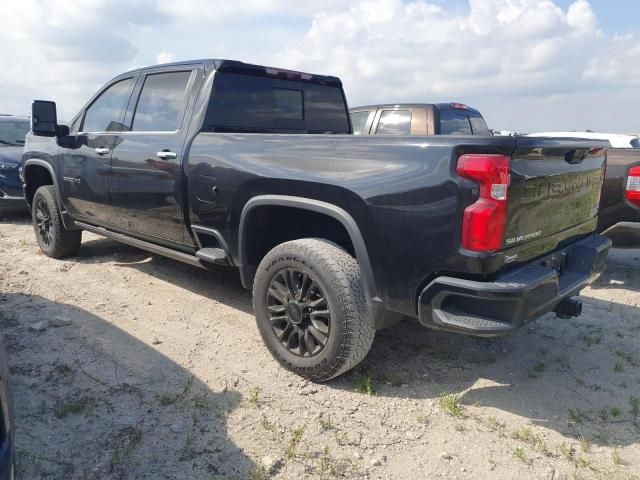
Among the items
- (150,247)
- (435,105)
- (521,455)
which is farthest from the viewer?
(435,105)

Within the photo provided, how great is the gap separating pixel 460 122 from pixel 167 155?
518 centimetres

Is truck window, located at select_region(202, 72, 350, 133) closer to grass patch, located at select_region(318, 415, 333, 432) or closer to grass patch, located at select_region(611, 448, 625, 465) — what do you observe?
grass patch, located at select_region(318, 415, 333, 432)

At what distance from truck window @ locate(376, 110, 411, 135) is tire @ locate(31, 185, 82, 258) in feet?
14.7

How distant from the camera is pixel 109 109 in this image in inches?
186

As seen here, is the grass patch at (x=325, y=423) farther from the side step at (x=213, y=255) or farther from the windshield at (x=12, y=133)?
the windshield at (x=12, y=133)

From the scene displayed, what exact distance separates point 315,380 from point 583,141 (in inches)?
84.6

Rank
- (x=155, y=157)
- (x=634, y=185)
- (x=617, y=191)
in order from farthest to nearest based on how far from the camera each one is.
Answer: (x=617, y=191) → (x=634, y=185) → (x=155, y=157)

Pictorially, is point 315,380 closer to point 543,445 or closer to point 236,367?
point 236,367

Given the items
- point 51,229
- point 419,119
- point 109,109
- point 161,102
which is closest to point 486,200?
point 161,102

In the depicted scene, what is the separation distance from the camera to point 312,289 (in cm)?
306

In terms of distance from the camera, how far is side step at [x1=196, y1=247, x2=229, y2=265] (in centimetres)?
365

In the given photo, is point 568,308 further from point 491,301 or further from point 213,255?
point 213,255

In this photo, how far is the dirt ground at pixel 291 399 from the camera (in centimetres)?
247

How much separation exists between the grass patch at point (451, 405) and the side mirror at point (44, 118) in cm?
409
